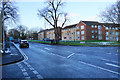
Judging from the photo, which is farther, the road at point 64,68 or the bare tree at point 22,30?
the bare tree at point 22,30

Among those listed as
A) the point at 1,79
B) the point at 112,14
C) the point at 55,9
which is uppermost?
the point at 55,9

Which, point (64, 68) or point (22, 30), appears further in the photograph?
point (22, 30)

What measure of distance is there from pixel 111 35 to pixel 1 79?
67475 millimetres

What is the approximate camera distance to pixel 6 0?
28.9m

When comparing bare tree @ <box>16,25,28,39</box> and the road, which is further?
bare tree @ <box>16,25,28,39</box>

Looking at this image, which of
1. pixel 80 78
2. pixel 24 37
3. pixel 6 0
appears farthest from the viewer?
pixel 24 37

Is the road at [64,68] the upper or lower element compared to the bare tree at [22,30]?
lower

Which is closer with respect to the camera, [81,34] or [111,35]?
[81,34]

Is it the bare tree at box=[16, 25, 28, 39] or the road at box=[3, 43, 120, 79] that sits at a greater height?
the bare tree at box=[16, 25, 28, 39]

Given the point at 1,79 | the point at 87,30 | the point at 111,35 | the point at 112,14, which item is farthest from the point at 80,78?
the point at 111,35

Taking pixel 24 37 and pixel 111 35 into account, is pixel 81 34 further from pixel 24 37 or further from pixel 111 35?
pixel 24 37

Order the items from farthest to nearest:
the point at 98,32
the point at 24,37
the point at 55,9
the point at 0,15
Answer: the point at 24,37 < the point at 98,32 < the point at 55,9 < the point at 0,15

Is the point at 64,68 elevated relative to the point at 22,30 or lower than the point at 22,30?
lower

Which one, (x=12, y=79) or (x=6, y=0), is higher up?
(x=6, y=0)
